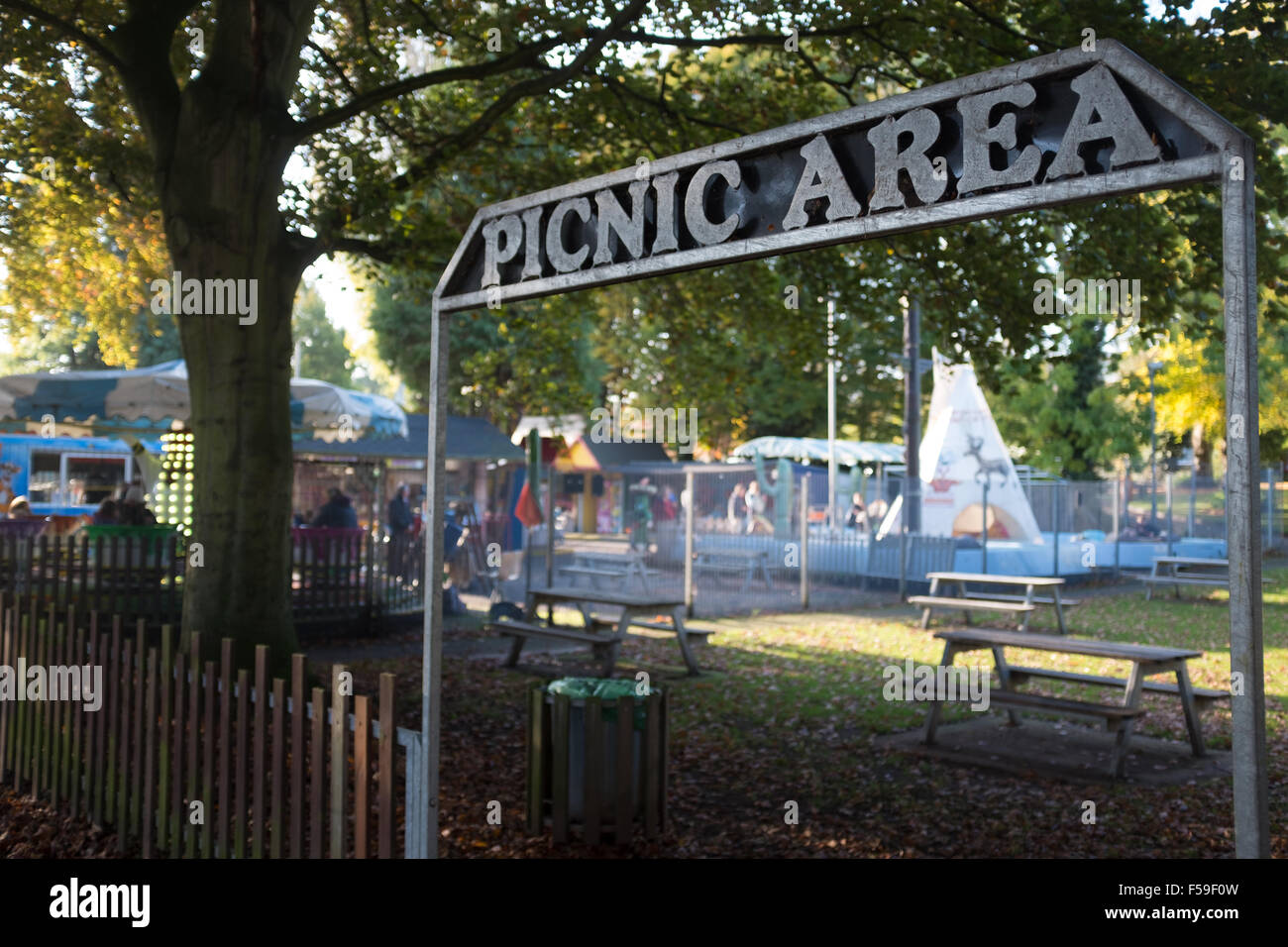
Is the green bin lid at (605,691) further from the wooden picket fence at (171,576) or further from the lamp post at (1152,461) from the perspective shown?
the lamp post at (1152,461)

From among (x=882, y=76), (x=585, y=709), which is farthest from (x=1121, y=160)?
(x=882, y=76)

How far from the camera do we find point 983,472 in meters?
25.5

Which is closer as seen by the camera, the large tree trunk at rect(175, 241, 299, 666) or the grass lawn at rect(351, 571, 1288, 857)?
the grass lawn at rect(351, 571, 1288, 857)

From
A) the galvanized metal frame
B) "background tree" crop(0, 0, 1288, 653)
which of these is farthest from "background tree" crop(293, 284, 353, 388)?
the galvanized metal frame

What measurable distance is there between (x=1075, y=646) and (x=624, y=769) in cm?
425

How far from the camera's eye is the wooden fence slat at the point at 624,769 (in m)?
6.17

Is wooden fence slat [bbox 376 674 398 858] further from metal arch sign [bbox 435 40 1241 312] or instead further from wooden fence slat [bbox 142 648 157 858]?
wooden fence slat [bbox 142 648 157 858]

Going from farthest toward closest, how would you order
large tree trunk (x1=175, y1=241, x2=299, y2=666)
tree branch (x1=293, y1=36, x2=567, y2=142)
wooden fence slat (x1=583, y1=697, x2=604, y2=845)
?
tree branch (x1=293, y1=36, x2=567, y2=142)
large tree trunk (x1=175, y1=241, x2=299, y2=666)
wooden fence slat (x1=583, y1=697, x2=604, y2=845)

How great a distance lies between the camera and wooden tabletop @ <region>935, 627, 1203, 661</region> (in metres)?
8.25

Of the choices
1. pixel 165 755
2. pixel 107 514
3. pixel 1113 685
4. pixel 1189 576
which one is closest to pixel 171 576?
pixel 107 514

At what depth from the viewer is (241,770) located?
511 cm

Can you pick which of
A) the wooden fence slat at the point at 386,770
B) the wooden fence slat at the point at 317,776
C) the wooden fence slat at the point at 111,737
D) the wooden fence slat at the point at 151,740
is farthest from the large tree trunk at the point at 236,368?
the wooden fence slat at the point at 386,770

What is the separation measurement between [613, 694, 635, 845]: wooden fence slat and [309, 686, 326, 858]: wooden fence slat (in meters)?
1.93
